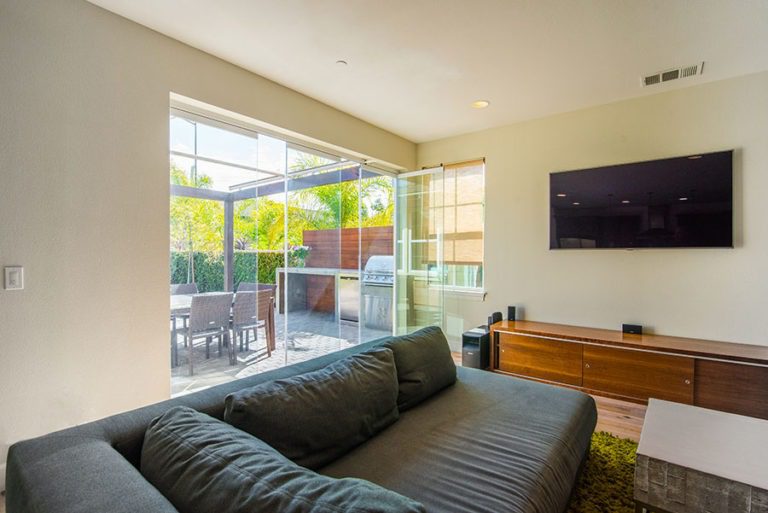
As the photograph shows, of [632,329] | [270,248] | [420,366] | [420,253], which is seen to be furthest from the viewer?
[420,253]

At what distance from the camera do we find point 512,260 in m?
4.12

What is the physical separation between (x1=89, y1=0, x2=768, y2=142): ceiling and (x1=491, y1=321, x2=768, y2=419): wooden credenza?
2.20 meters

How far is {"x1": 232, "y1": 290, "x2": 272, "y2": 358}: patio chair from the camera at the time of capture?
3.02 metres

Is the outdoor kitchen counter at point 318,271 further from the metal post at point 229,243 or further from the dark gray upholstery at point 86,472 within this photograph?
the dark gray upholstery at point 86,472

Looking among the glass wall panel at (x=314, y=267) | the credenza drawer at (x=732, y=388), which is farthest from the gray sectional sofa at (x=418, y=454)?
the glass wall panel at (x=314, y=267)

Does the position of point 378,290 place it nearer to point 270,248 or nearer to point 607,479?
point 270,248

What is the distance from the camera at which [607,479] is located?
1.97 meters

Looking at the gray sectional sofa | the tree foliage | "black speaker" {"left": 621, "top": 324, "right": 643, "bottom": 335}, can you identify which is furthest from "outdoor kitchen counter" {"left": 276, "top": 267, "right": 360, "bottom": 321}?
"black speaker" {"left": 621, "top": 324, "right": 643, "bottom": 335}

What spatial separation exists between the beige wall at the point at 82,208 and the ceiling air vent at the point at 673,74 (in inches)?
139

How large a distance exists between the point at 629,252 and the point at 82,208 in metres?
4.30

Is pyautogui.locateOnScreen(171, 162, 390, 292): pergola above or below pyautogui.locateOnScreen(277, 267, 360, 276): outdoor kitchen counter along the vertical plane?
above

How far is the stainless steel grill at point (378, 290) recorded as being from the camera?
431 cm

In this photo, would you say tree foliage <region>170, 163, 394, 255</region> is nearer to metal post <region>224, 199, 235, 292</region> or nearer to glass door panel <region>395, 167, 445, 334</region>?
metal post <region>224, 199, 235, 292</region>

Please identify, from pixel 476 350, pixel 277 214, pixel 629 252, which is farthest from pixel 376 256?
pixel 629 252
